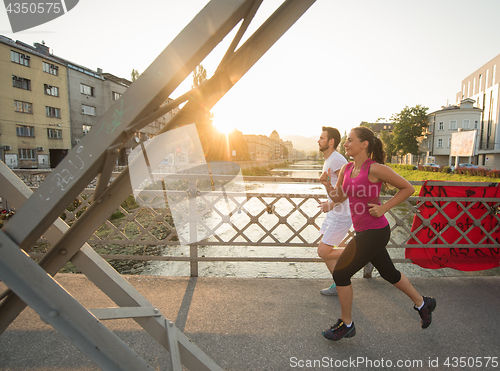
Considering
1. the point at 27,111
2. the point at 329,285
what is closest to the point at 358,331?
the point at 329,285

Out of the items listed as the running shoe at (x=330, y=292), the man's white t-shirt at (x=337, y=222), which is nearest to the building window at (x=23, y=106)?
the man's white t-shirt at (x=337, y=222)

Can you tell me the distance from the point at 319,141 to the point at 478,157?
213 feet

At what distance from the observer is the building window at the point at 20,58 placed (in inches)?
1144

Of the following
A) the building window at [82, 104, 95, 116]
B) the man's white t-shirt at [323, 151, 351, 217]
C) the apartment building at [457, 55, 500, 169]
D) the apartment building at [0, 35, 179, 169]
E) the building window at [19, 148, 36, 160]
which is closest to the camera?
the man's white t-shirt at [323, 151, 351, 217]

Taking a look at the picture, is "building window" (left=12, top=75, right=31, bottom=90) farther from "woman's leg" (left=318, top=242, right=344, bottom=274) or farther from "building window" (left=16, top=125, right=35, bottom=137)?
"woman's leg" (left=318, top=242, right=344, bottom=274)

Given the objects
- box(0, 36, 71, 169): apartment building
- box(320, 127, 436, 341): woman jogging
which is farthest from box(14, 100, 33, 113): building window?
box(320, 127, 436, 341): woman jogging

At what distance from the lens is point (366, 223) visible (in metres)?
2.49

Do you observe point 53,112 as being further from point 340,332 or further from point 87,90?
point 340,332

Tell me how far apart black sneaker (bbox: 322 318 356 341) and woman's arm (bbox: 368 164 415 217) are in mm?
1111

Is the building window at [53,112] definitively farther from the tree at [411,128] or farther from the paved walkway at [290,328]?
the tree at [411,128]

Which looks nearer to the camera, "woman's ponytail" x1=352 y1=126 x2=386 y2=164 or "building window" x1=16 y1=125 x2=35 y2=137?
"woman's ponytail" x1=352 y1=126 x2=386 y2=164

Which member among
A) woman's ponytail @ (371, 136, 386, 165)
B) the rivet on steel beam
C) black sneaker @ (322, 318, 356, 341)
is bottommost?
black sneaker @ (322, 318, 356, 341)

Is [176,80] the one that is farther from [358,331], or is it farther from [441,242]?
[441,242]

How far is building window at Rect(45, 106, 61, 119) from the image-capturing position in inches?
1332
